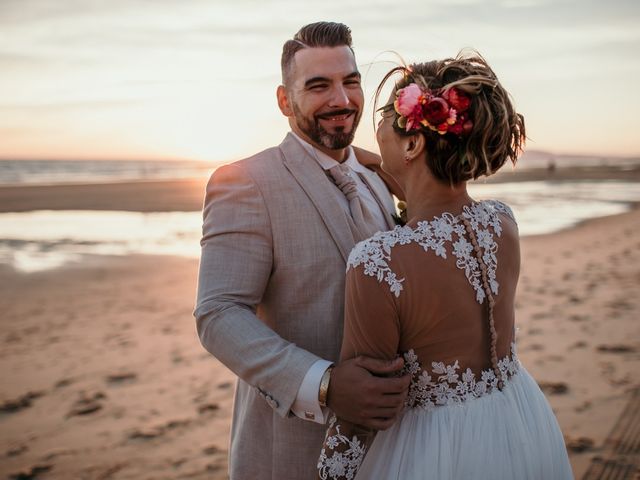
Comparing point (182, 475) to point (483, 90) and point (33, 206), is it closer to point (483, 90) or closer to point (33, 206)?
point (483, 90)

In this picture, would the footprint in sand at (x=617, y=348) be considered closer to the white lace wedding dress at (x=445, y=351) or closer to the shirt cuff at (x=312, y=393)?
the white lace wedding dress at (x=445, y=351)

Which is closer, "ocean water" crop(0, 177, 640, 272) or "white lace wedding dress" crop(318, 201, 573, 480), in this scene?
"white lace wedding dress" crop(318, 201, 573, 480)

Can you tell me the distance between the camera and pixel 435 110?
5.70 feet

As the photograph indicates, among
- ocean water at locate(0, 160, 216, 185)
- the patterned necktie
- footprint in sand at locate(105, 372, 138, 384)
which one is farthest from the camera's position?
ocean water at locate(0, 160, 216, 185)

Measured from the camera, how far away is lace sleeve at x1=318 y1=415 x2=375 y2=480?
73.6 inches

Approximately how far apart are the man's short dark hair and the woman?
22.0 inches

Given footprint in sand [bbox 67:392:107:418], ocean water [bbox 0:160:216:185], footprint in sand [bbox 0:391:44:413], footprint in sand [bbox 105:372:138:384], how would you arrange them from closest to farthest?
footprint in sand [bbox 67:392:107:418] → footprint in sand [bbox 0:391:44:413] → footprint in sand [bbox 105:372:138:384] → ocean water [bbox 0:160:216:185]

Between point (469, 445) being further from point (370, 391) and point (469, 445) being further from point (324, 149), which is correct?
point (324, 149)

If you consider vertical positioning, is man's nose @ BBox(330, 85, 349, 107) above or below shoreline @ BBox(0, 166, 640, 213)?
above

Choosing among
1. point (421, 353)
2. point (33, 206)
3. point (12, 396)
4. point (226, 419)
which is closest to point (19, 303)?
point (12, 396)

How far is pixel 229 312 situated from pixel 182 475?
2615mm

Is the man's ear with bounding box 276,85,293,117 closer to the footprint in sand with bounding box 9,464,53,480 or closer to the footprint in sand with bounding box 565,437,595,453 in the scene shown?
the footprint in sand with bounding box 565,437,595,453

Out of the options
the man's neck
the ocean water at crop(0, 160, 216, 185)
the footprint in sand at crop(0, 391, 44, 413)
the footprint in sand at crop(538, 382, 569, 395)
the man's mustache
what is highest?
the man's mustache

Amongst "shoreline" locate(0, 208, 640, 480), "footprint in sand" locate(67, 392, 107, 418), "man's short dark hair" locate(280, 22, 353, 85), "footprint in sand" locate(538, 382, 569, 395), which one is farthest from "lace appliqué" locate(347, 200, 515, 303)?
"footprint in sand" locate(67, 392, 107, 418)
